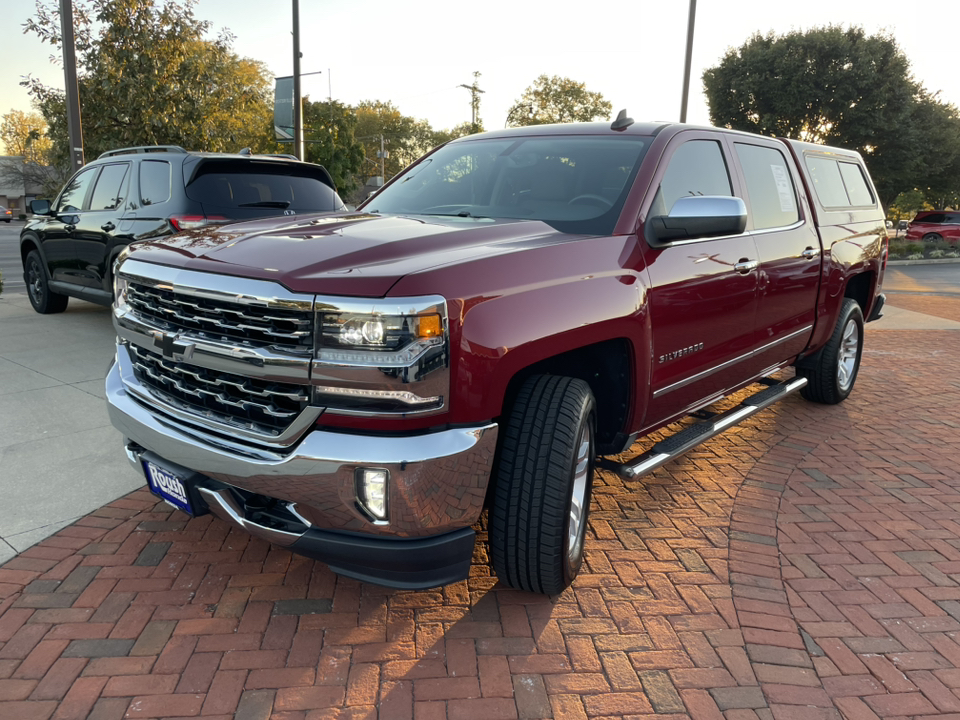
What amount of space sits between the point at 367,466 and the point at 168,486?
3.23 ft

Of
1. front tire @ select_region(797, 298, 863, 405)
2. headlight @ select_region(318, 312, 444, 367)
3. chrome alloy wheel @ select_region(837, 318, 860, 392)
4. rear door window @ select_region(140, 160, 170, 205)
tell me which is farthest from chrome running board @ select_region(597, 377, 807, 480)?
rear door window @ select_region(140, 160, 170, 205)

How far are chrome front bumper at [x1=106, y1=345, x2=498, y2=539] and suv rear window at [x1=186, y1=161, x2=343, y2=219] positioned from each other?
4724 mm

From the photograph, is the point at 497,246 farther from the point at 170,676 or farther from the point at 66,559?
the point at 66,559

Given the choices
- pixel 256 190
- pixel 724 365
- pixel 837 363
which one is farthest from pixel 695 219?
pixel 256 190

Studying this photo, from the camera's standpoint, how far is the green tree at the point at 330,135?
139ft

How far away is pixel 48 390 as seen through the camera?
222 inches

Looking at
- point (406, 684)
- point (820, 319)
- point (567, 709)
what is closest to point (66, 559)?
point (406, 684)

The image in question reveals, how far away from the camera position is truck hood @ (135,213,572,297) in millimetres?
2324

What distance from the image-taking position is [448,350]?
2291 millimetres

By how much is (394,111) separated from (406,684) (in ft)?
272

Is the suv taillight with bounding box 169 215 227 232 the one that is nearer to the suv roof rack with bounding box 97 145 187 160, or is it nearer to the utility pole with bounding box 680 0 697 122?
the suv roof rack with bounding box 97 145 187 160

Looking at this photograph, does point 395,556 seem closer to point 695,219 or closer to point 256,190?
point 695,219

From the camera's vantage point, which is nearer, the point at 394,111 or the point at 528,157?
the point at 528,157

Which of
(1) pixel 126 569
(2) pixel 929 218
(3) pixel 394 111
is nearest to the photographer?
(1) pixel 126 569
